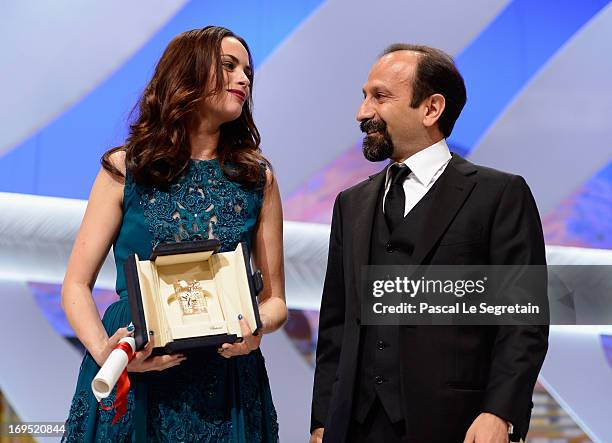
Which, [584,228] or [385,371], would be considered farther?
[584,228]

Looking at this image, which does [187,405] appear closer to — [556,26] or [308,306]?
[308,306]

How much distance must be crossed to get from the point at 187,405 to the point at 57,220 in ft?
4.66

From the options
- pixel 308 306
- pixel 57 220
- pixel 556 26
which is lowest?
pixel 308 306

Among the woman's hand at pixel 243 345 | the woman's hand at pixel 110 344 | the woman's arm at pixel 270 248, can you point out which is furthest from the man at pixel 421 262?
the woman's hand at pixel 110 344

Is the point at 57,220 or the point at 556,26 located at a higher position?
the point at 556,26

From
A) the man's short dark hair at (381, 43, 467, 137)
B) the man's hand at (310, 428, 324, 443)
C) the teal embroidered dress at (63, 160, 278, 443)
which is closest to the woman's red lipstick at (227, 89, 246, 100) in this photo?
the teal embroidered dress at (63, 160, 278, 443)

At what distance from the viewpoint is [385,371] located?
5.97 feet

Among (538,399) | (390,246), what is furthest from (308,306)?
(390,246)

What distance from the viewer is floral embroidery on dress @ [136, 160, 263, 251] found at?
77.0 inches

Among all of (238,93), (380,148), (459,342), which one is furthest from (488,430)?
(238,93)

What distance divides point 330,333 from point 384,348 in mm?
223

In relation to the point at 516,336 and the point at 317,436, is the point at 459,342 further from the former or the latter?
the point at 317,436

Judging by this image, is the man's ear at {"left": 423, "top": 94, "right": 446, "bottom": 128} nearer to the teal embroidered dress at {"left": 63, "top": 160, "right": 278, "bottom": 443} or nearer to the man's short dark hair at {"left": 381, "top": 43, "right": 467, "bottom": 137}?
the man's short dark hair at {"left": 381, "top": 43, "right": 467, "bottom": 137}

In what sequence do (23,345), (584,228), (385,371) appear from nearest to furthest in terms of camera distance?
(385,371) → (23,345) → (584,228)
